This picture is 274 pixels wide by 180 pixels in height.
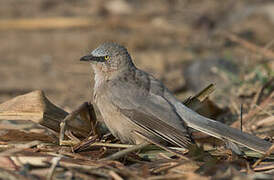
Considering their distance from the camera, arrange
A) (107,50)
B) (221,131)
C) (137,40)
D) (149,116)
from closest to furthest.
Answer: (221,131)
(149,116)
(107,50)
(137,40)

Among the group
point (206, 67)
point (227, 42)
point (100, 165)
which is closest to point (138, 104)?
point (100, 165)

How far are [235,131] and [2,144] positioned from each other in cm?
204

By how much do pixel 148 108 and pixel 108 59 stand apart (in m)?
0.88

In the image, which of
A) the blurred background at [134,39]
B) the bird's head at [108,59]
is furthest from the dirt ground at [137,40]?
the bird's head at [108,59]

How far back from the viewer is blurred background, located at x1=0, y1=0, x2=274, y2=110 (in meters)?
7.99

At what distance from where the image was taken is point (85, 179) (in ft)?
11.3

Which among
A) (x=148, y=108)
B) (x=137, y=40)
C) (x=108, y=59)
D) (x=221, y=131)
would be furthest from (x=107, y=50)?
(x=137, y=40)

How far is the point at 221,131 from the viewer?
13.5 feet

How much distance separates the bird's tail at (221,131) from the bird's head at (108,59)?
0.86 meters

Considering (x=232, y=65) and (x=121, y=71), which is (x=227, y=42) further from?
(x=121, y=71)

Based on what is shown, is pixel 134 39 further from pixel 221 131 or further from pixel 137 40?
pixel 221 131

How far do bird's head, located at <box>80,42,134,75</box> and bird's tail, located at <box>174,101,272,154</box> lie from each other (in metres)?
0.86

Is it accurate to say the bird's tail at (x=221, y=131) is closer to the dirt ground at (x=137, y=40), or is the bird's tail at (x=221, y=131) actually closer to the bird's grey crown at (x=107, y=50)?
the bird's grey crown at (x=107, y=50)

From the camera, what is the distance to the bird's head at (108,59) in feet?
16.3
